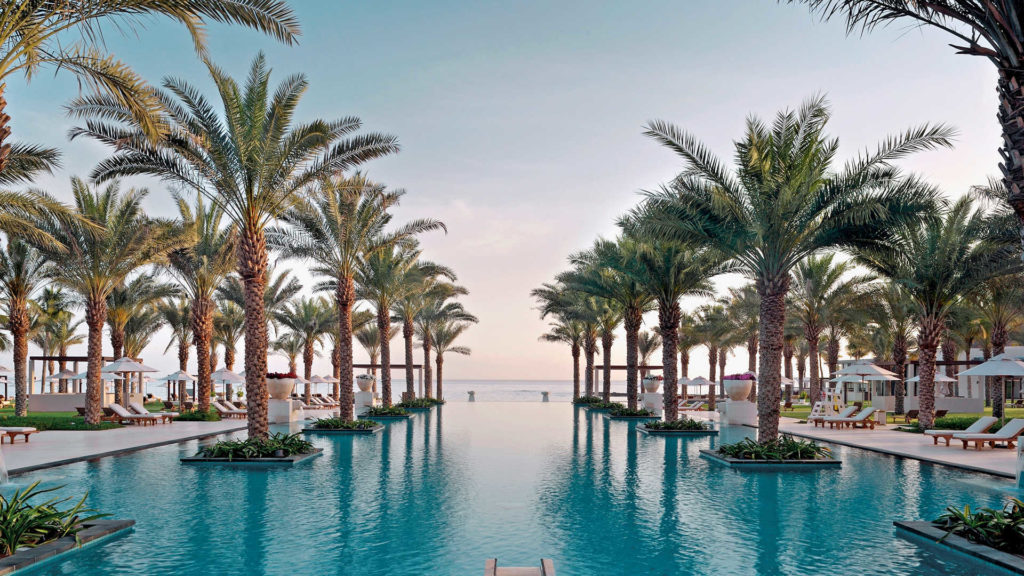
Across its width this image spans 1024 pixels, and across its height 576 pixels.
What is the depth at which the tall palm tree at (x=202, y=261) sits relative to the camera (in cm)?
2592

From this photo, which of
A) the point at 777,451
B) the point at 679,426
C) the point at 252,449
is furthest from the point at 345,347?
the point at 777,451

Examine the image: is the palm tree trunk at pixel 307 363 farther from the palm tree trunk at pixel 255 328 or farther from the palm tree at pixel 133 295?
the palm tree trunk at pixel 255 328

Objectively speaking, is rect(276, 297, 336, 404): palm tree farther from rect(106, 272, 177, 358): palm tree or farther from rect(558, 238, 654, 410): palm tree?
rect(558, 238, 654, 410): palm tree

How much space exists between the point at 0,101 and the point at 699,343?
1681 inches

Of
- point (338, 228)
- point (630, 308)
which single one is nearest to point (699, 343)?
point (630, 308)

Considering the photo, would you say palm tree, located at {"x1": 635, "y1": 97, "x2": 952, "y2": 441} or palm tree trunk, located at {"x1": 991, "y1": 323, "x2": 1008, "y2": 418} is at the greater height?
palm tree, located at {"x1": 635, "y1": 97, "x2": 952, "y2": 441}

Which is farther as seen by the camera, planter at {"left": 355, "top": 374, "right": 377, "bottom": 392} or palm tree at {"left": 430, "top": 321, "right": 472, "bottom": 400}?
palm tree at {"left": 430, "top": 321, "right": 472, "bottom": 400}

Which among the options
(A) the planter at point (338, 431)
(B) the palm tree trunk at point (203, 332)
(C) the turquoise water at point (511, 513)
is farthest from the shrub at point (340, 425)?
(B) the palm tree trunk at point (203, 332)

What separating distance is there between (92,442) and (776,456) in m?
17.7

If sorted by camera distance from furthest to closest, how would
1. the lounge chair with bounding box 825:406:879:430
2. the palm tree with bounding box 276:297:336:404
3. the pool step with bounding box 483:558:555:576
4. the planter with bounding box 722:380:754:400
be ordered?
the palm tree with bounding box 276:297:336:404
the planter with bounding box 722:380:754:400
the lounge chair with bounding box 825:406:879:430
the pool step with bounding box 483:558:555:576

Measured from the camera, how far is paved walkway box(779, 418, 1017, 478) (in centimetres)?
1493

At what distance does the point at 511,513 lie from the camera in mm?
10180

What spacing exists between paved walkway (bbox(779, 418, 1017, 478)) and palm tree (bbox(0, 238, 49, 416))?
93.1ft

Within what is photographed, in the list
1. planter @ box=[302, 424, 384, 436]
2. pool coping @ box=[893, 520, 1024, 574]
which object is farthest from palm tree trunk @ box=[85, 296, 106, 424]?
pool coping @ box=[893, 520, 1024, 574]
